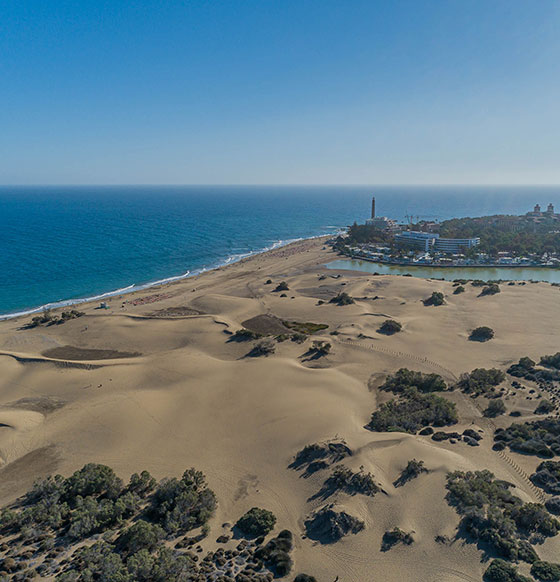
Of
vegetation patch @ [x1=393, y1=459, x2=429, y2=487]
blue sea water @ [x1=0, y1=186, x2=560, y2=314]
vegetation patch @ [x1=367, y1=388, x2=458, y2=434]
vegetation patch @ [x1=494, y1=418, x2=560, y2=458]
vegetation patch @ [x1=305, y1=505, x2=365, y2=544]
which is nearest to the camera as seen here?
vegetation patch @ [x1=305, y1=505, x2=365, y2=544]

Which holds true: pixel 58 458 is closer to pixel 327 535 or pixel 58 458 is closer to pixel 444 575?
pixel 327 535

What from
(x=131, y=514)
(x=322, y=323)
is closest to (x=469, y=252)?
(x=322, y=323)

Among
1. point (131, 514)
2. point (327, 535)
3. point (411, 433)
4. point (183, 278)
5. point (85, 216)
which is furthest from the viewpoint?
point (85, 216)

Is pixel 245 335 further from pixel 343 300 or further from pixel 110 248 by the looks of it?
pixel 110 248

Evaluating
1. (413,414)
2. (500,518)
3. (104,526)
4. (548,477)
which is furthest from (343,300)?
(104,526)

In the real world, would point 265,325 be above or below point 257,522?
above

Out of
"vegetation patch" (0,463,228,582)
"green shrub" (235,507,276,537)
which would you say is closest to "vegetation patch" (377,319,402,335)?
"vegetation patch" (0,463,228,582)

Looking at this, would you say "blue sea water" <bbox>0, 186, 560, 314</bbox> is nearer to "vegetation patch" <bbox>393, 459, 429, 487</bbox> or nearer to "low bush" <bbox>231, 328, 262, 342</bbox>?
"low bush" <bbox>231, 328, 262, 342</bbox>
